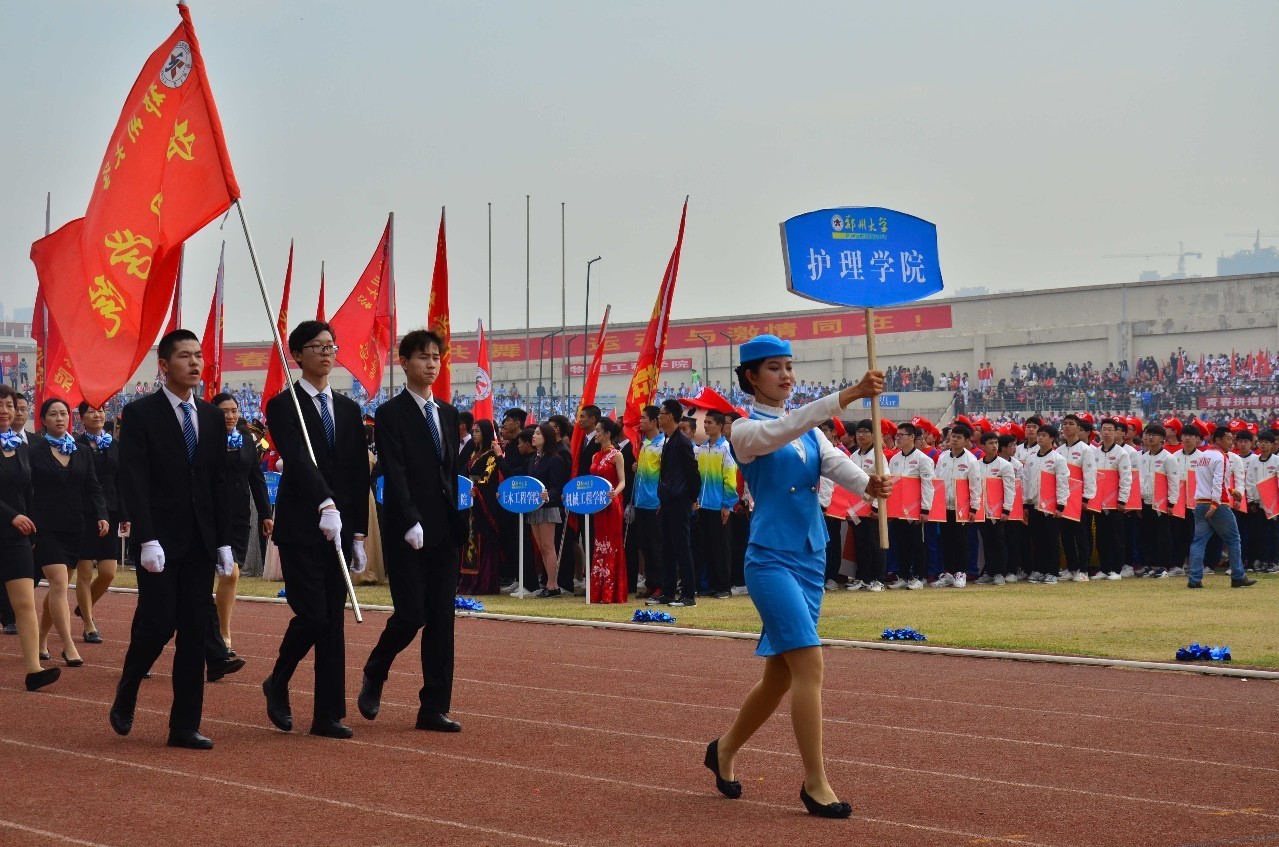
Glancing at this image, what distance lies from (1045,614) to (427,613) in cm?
800

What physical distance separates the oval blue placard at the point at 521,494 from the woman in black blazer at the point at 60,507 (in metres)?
5.75

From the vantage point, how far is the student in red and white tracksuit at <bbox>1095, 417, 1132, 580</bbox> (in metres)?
19.7

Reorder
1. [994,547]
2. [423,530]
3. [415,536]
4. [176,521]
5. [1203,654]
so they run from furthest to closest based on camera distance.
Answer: [994,547], [1203,654], [423,530], [415,536], [176,521]

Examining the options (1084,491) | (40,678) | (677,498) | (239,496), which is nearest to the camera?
(40,678)

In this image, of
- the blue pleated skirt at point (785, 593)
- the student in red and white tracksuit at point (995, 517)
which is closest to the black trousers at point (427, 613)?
the blue pleated skirt at point (785, 593)

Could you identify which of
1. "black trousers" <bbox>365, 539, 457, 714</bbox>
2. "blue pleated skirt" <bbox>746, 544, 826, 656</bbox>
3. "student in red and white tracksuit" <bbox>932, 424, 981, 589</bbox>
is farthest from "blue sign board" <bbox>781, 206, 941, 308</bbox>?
"student in red and white tracksuit" <bbox>932, 424, 981, 589</bbox>

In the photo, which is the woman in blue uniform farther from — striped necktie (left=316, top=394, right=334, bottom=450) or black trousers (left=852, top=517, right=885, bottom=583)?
black trousers (left=852, top=517, right=885, bottom=583)

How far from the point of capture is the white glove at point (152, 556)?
733cm

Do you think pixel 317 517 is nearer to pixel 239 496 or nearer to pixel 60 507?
pixel 239 496

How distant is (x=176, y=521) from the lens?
7.55m

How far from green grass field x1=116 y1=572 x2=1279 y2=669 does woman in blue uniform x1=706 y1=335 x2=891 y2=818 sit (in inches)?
211

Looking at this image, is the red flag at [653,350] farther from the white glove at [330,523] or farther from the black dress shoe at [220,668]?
the white glove at [330,523]

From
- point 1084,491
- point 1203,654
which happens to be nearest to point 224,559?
point 1203,654

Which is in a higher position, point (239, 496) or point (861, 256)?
point (861, 256)
